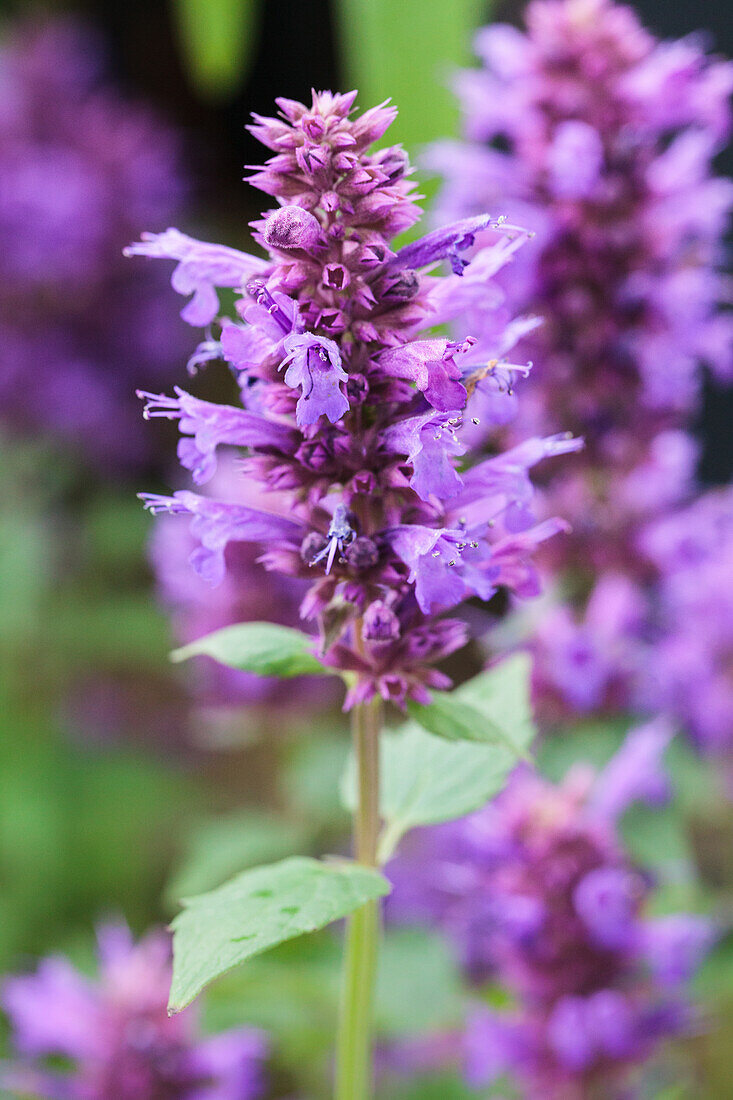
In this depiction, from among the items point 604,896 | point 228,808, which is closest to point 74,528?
point 228,808

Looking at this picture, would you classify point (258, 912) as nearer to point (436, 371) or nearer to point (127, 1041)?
point (436, 371)

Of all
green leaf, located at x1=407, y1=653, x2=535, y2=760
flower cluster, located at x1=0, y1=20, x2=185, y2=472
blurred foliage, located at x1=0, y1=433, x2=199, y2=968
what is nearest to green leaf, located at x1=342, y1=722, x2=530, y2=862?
green leaf, located at x1=407, y1=653, x2=535, y2=760

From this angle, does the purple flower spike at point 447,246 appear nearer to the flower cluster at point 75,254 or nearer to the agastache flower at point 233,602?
the agastache flower at point 233,602

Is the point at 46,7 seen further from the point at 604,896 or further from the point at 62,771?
the point at 604,896

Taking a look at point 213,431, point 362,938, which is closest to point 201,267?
point 213,431

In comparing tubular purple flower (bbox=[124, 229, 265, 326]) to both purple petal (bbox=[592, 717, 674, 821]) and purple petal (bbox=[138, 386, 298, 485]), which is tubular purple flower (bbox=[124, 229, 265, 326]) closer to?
purple petal (bbox=[138, 386, 298, 485])
